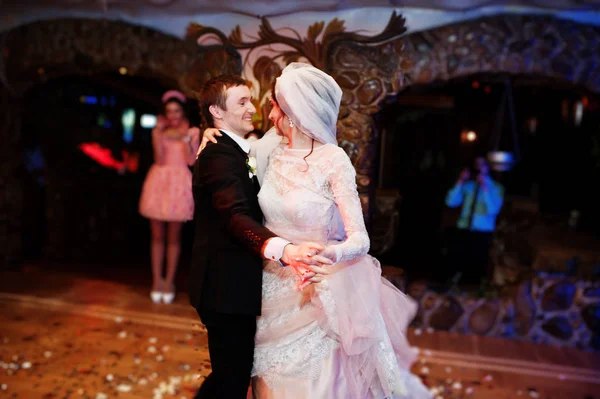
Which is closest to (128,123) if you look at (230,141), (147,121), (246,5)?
(147,121)

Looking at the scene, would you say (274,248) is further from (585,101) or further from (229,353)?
(585,101)

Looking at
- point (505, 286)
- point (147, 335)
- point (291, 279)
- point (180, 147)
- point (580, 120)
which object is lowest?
point (147, 335)

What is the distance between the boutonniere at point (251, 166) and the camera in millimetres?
2132

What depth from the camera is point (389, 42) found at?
325 cm

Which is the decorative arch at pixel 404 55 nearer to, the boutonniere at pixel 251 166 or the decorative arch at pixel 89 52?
the boutonniere at pixel 251 166

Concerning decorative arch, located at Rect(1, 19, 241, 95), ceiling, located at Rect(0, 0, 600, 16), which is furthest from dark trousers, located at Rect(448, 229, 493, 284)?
decorative arch, located at Rect(1, 19, 241, 95)

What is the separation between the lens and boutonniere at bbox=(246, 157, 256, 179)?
2132 mm

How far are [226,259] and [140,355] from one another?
228 centimetres

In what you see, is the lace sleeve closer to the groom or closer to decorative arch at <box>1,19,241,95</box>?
the groom

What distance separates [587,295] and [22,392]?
172 inches

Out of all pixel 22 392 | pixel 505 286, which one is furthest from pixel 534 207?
pixel 22 392

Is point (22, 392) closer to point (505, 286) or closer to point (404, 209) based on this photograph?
point (505, 286)

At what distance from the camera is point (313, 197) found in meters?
2.06

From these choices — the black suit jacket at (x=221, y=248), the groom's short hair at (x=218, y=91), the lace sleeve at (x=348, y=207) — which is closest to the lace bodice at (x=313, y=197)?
the lace sleeve at (x=348, y=207)
